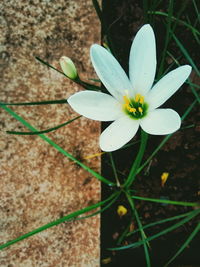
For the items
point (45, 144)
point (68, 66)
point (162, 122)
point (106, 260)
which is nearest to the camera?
point (162, 122)

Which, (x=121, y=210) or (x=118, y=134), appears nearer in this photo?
(x=118, y=134)

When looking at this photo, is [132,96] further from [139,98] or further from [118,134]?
[118,134]

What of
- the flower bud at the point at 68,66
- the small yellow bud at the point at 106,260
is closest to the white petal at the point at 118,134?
the flower bud at the point at 68,66

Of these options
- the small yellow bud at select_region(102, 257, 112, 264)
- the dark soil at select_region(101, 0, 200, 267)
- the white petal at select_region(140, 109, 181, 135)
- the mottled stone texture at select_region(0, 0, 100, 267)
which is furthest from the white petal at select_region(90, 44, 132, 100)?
the small yellow bud at select_region(102, 257, 112, 264)

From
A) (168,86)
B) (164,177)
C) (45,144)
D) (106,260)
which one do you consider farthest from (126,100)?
(106,260)

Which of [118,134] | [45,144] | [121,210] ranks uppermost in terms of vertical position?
[118,134]

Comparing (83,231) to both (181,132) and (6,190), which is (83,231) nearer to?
(6,190)

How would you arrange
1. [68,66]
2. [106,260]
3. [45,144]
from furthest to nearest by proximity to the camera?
[106,260]
[45,144]
[68,66]
